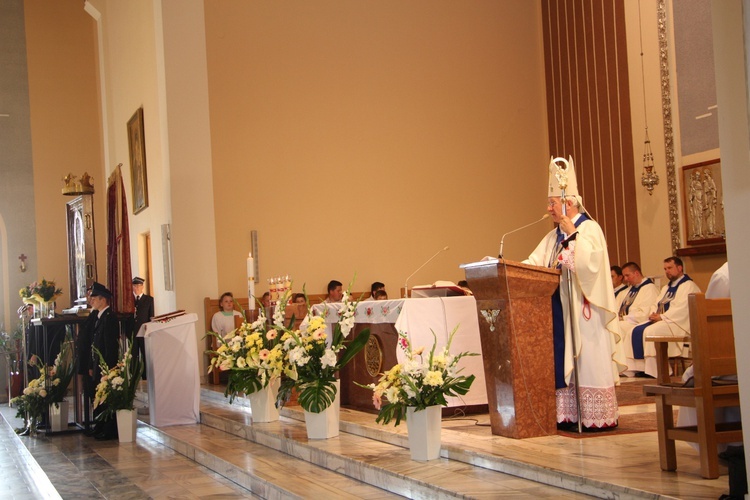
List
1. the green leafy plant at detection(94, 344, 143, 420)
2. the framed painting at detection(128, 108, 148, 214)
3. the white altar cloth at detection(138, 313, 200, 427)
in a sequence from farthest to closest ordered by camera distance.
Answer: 1. the framed painting at detection(128, 108, 148, 214)
2. the white altar cloth at detection(138, 313, 200, 427)
3. the green leafy plant at detection(94, 344, 143, 420)

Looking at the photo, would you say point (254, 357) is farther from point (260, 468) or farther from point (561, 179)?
point (561, 179)

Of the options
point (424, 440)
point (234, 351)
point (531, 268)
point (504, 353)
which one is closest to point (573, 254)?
point (531, 268)

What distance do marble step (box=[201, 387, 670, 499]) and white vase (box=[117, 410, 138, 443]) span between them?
1.06m

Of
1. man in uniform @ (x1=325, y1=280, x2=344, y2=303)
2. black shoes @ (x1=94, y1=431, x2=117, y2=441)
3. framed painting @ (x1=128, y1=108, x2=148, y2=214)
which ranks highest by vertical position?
framed painting @ (x1=128, y1=108, x2=148, y2=214)

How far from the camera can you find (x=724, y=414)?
3984 millimetres

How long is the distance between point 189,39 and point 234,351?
5.29 meters

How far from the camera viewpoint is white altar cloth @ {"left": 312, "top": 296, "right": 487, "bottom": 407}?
6.11 meters

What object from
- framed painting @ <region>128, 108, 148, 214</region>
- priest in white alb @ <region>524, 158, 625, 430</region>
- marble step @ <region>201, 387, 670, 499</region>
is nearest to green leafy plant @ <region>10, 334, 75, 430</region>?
marble step @ <region>201, 387, 670, 499</region>

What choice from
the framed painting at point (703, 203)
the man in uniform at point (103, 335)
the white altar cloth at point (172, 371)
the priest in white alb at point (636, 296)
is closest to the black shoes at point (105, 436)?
the man in uniform at point (103, 335)

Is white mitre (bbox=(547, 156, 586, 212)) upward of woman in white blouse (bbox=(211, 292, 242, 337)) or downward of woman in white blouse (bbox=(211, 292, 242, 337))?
upward

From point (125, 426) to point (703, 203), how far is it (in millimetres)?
6433

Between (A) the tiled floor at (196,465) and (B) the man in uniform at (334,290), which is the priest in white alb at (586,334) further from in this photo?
(B) the man in uniform at (334,290)

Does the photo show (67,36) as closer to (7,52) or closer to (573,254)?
(7,52)

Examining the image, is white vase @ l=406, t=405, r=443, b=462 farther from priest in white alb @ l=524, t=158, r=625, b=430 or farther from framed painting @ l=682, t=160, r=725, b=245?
framed painting @ l=682, t=160, r=725, b=245
